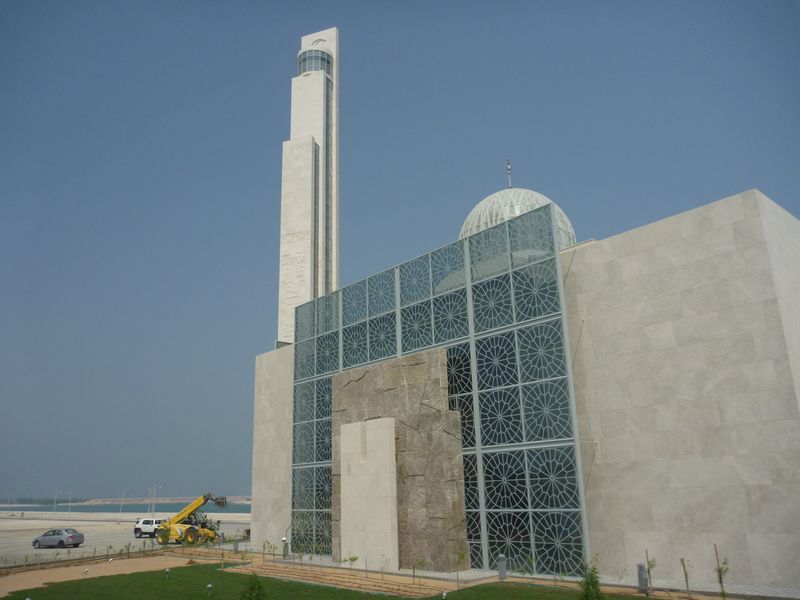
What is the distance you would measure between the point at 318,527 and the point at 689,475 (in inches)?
695

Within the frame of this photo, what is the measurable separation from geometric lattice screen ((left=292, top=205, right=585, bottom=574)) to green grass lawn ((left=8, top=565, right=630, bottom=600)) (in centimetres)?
274

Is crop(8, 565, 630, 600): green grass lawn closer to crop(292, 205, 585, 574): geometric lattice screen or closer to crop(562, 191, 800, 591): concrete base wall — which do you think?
crop(292, 205, 585, 574): geometric lattice screen

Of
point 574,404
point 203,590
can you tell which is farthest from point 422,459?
point 203,590

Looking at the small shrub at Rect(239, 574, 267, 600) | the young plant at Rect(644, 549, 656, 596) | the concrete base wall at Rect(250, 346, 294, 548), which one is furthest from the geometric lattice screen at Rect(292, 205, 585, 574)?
the small shrub at Rect(239, 574, 267, 600)

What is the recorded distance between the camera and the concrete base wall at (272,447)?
33.8 metres

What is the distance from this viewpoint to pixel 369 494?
2425 cm

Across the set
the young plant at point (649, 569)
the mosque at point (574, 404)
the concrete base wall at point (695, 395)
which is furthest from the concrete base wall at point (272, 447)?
the young plant at point (649, 569)

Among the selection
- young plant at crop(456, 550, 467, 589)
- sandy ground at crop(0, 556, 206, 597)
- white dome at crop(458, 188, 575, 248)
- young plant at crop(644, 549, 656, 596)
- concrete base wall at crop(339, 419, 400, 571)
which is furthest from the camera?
white dome at crop(458, 188, 575, 248)

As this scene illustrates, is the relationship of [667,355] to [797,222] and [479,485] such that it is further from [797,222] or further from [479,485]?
[479,485]

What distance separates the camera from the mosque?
17.4m

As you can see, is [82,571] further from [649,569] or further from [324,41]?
[324,41]

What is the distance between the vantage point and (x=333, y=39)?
5266 centimetres

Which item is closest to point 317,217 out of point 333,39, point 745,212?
point 333,39

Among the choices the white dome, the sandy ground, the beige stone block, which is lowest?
the sandy ground
